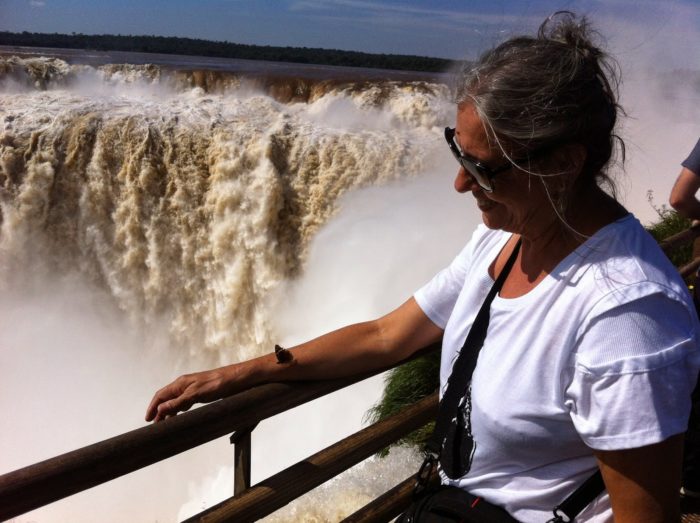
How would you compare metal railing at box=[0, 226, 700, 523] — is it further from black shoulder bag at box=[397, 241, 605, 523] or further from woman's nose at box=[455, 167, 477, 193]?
woman's nose at box=[455, 167, 477, 193]

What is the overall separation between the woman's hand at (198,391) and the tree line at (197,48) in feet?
68.1

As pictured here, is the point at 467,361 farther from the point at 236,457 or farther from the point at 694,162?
the point at 694,162

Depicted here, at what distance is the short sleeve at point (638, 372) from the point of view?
85 cm

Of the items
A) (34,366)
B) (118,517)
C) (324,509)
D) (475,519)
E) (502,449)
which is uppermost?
(502,449)

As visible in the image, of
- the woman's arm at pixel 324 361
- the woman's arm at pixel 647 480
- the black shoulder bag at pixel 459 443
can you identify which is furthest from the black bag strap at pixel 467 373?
the woman's arm at pixel 324 361

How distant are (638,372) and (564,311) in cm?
13

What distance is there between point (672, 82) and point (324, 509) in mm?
7224

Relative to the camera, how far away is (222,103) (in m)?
9.84

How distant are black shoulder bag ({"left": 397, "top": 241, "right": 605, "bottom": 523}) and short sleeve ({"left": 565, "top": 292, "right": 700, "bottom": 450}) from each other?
24cm

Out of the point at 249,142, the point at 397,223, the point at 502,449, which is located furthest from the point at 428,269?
the point at 502,449

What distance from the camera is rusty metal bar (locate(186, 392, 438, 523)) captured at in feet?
4.02

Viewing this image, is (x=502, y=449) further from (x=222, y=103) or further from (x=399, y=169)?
(x=222, y=103)

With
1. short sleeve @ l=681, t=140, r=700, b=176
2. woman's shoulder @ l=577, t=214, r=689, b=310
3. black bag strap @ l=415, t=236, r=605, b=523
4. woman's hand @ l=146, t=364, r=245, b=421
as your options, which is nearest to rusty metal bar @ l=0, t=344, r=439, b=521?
woman's hand @ l=146, t=364, r=245, b=421

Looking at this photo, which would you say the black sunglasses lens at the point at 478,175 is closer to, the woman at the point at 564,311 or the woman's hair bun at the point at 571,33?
the woman at the point at 564,311
